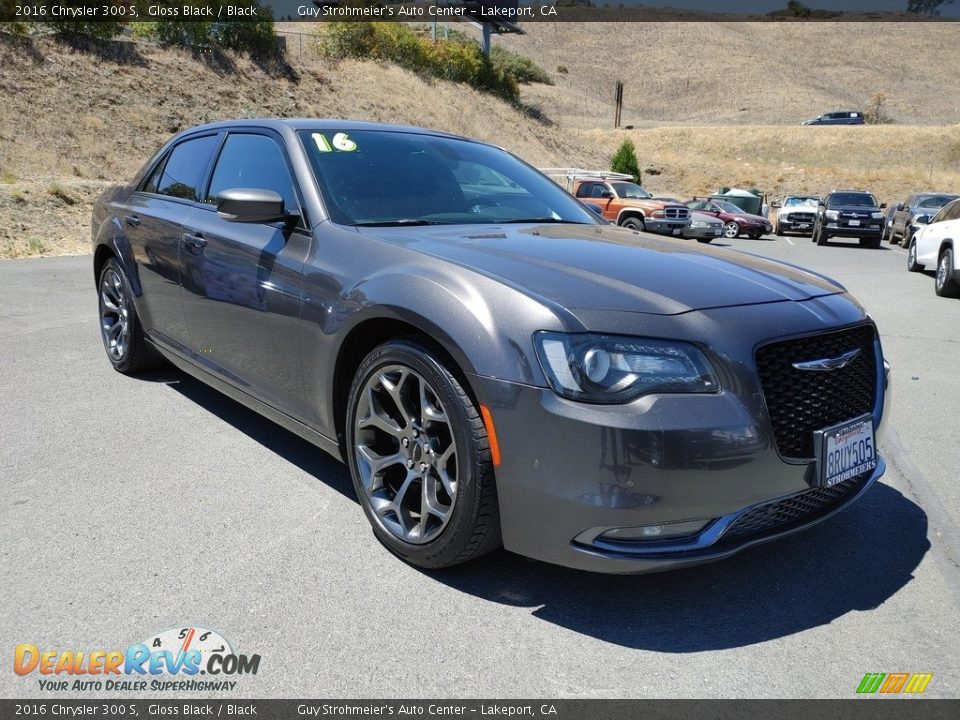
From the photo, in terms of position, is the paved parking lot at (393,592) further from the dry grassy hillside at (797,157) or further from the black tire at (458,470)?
the dry grassy hillside at (797,157)

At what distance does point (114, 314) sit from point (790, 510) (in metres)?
4.66

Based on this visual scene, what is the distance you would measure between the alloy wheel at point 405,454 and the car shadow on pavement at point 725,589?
0.25 meters

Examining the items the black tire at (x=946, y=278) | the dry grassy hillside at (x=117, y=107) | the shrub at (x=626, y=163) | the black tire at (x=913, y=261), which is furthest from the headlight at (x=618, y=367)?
the shrub at (x=626, y=163)

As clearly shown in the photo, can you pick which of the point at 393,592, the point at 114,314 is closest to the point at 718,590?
the point at 393,592

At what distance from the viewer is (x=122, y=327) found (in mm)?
5375

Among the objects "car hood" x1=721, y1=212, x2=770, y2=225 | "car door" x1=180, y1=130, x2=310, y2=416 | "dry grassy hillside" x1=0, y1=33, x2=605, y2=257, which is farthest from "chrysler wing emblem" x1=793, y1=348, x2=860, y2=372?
"car hood" x1=721, y1=212, x2=770, y2=225

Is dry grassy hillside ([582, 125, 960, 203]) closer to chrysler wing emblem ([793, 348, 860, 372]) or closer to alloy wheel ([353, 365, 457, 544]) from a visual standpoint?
chrysler wing emblem ([793, 348, 860, 372])

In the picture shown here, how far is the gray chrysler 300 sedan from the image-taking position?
94.3 inches

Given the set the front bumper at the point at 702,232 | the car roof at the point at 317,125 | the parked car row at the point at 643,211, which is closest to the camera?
the car roof at the point at 317,125

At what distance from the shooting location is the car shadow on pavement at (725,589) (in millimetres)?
2607

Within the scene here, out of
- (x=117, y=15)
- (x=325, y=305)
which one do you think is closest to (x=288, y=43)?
(x=117, y=15)

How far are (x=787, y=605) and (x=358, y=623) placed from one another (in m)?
1.46
